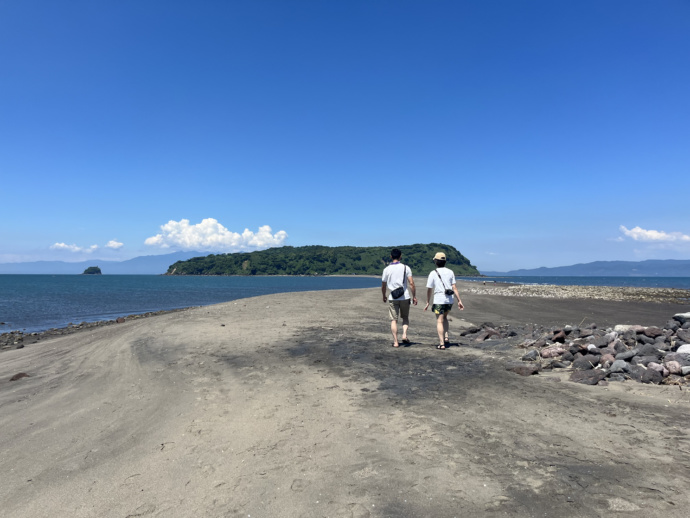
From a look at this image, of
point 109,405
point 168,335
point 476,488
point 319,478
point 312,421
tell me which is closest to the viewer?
point 476,488

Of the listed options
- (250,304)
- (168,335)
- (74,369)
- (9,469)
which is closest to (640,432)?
(9,469)

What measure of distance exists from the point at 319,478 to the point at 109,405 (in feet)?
15.2

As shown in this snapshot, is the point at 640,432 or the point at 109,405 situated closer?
the point at 640,432

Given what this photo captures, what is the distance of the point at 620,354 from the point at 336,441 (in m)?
6.83

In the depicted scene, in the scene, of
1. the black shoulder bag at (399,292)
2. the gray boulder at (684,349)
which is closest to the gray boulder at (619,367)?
the gray boulder at (684,349)

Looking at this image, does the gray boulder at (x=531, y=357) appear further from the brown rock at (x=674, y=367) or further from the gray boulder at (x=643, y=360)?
the brown rock at (x=674, y=367)

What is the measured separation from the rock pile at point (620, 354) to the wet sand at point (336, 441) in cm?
41

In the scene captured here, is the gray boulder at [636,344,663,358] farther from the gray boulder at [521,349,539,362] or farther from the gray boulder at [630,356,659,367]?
the gray boulder at [521,349,539,362]

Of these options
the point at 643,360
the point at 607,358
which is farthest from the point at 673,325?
the point at 607,358

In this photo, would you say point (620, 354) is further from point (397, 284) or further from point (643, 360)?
point (397, 284)

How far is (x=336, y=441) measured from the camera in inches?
187

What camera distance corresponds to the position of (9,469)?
451 centimetres

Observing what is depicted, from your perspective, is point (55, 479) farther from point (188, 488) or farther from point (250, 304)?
point (250, 304)

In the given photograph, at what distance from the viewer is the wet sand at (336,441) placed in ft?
11.7
